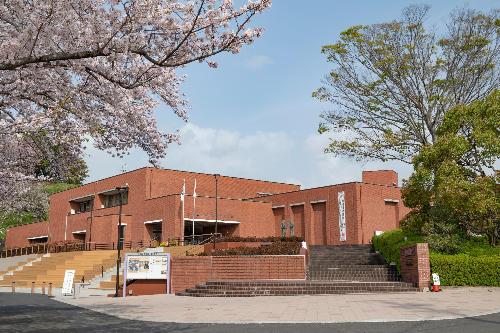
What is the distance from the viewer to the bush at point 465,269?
2017cm

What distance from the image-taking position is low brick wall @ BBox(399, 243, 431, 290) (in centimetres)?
2011

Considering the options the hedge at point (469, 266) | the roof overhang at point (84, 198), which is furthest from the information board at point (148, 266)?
the roof overhang at point (84, 198)

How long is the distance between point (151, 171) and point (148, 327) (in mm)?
35574

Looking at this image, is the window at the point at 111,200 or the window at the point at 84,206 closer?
the window at the point at 111,200

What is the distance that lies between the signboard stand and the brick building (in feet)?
54.6

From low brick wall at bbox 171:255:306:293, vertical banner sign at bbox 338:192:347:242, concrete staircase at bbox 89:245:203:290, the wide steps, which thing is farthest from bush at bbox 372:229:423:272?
concrete staircase at bbox 89:245:203:290

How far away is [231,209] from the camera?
44.4m

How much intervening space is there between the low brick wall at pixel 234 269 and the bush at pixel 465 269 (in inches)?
229

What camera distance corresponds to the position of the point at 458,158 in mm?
22500

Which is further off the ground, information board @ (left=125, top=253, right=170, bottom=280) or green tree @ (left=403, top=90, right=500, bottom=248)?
green tree @ (left=403, top=90, right=500, bottom=248)

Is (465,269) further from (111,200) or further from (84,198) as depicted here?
(84,198)

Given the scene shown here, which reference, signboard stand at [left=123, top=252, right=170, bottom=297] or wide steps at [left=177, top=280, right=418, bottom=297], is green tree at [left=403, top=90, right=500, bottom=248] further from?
signboard stand at [left=123, top=252, right=170, bottom=297]

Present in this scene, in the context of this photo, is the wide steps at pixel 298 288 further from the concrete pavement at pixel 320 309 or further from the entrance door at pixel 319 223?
the entrance door at pixel 319 223

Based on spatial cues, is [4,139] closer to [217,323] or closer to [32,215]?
[217,323]
